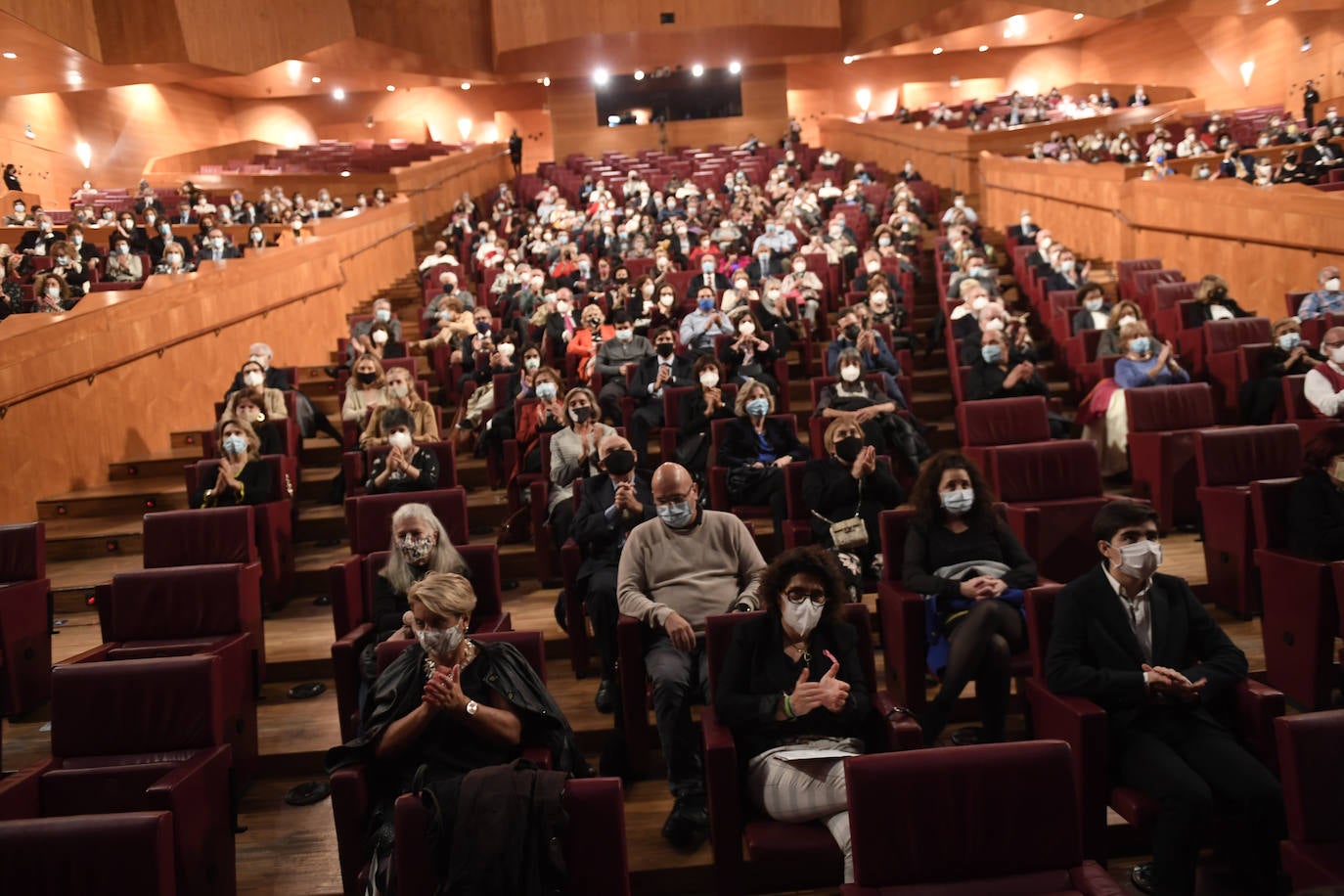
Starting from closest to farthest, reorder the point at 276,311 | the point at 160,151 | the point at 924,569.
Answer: the point at 924,569, the point at 276,311, the point at 160,151

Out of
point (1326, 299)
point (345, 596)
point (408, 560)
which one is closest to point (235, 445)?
point (345, 596)

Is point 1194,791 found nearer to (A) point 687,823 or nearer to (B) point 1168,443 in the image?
(A) point 687,823

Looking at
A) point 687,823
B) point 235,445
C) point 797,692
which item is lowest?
point 687,823

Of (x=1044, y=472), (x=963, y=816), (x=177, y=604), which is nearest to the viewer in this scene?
(x=963, y=816)

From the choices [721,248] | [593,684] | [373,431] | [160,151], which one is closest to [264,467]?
[373,431]

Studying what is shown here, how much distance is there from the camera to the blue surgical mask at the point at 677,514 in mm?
2959

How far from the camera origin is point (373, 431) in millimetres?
4672

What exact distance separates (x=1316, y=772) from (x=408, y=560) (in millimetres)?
2075

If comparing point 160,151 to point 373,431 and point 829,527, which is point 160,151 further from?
point 829,527

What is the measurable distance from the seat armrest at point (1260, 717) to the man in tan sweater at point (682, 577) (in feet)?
3.63

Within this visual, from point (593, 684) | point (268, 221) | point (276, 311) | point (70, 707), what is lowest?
point (593, 684)

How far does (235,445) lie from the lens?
4.31m

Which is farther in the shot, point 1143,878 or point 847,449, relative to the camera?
point 847,449

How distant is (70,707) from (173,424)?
3.97m
